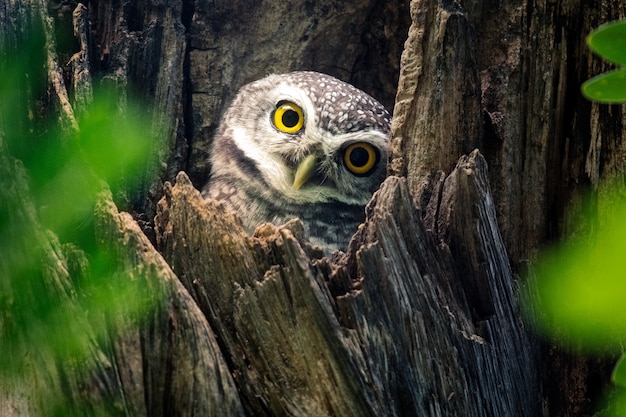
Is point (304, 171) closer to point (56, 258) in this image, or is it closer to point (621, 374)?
point (56, 258)

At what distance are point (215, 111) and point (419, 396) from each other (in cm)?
217

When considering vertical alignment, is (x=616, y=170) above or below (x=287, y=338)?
above

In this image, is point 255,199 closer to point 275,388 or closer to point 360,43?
point 360,43

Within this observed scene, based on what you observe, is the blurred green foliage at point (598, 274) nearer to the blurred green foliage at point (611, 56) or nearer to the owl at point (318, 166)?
the blurred green foliage at point (611, 56)

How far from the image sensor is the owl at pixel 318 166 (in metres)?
3.33

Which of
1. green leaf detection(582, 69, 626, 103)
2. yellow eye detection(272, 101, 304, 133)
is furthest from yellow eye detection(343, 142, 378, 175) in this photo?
green leaf detection(582, 69, 626, 103)

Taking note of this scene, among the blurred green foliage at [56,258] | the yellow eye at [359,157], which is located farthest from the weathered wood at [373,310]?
the yellow eye at [359,157]

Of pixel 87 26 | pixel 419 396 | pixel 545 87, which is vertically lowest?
pixel 419 396

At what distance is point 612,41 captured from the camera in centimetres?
107

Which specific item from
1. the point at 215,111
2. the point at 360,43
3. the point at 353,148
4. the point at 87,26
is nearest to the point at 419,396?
the point at 353,148

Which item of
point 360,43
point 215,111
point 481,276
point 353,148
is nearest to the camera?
point 481,276

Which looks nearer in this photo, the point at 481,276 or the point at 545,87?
the point at 481,276

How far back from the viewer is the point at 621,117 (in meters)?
2.30

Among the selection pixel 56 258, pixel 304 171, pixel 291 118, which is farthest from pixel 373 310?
pixel 291 118
